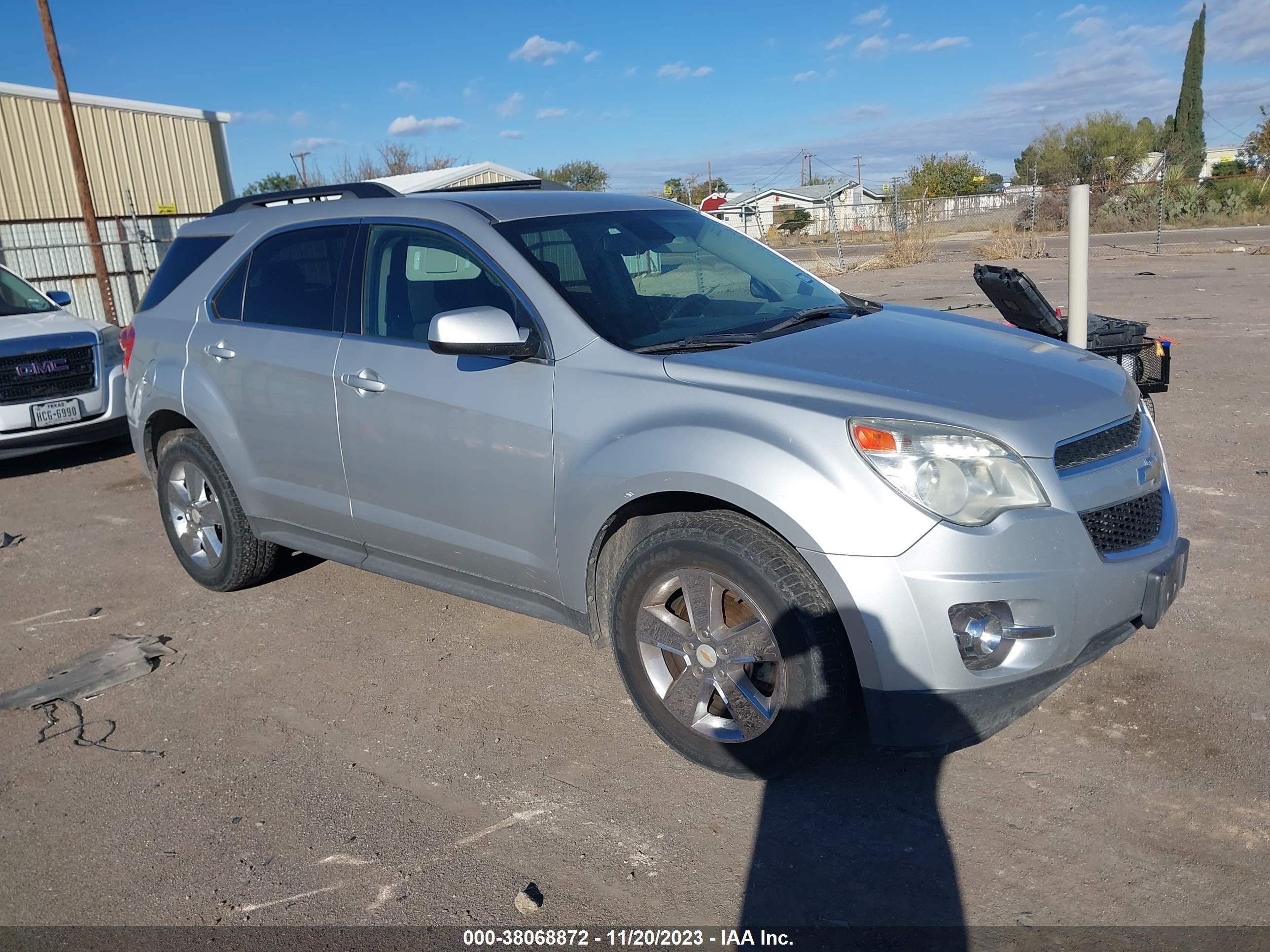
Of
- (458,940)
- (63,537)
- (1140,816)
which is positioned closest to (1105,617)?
(1140,816)

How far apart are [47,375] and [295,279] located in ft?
16.0

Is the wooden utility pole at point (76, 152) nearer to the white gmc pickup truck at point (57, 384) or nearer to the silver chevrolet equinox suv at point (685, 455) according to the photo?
the white gmc pickup truck at point (57, 384)

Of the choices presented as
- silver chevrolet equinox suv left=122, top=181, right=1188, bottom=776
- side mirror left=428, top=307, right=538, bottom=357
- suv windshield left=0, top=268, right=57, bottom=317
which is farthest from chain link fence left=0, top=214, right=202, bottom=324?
side mirror left=428, top=307, right=538, bottom=357

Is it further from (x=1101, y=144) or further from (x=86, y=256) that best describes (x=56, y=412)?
(x=1101, y=144)

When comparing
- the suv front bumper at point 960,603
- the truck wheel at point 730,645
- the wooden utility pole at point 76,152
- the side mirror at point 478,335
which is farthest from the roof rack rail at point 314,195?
the wooden utility pole at point 76,152

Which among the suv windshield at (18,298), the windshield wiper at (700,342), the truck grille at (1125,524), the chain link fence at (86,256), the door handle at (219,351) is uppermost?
the chain link fence at (86,256)

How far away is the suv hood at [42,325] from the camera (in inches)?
336

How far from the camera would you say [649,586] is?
11.2ft

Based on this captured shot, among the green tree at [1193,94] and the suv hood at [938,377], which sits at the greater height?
the green tree at [1193,94]

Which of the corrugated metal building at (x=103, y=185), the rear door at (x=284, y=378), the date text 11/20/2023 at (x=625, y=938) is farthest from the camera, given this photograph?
the corrugated metal building at (x=103, y=185)

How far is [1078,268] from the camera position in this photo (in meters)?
5.95

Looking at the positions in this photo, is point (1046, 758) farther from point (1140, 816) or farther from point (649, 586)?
point (649, 586)

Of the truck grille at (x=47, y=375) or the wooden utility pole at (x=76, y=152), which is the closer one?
the truck grille at (x=47, y=375)

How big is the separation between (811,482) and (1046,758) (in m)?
1.32
